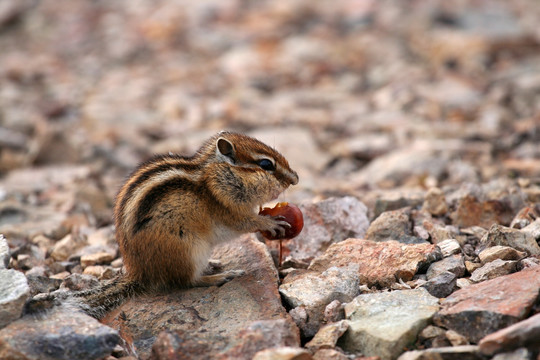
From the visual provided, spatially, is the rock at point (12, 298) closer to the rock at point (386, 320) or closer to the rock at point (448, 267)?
the rock at point (386, 320)

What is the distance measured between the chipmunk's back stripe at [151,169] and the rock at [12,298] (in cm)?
97

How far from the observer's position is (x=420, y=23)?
43.3 ft

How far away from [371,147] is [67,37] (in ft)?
30.3

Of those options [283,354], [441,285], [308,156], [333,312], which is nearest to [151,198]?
[333,312]

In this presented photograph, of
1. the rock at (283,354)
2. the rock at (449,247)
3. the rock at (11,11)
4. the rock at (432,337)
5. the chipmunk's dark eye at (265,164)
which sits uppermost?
the rock at (11,11)

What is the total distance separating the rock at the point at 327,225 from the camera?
5.43 m

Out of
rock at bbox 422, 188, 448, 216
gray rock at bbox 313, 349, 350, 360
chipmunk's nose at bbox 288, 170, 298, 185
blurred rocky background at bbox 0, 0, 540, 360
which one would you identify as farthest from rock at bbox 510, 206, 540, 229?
gray rock at bbox 313, 349, 350, 360

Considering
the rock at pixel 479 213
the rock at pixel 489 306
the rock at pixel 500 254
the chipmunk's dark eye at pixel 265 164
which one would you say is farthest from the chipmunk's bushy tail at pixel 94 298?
the rock at pixel 479 213

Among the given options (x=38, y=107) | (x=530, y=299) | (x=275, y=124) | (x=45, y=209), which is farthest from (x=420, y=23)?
(x=530, y=299)


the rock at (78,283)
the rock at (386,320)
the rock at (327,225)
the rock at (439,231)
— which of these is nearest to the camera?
the rock at (386,320)

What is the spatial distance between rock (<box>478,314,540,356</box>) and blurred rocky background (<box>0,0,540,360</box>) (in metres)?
0.01

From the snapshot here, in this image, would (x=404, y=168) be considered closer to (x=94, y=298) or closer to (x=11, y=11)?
(x=94, y=298)

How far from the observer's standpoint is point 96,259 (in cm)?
548

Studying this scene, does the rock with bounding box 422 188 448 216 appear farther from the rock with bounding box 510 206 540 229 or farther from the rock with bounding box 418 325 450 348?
the rock with bounding box 418 325 450 348
